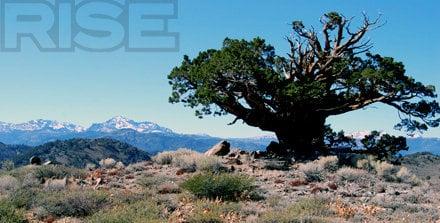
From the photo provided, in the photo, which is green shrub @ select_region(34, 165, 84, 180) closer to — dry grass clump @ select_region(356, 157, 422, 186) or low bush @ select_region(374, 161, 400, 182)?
dry grass clump @ select_region(356, 157, 422, 186)

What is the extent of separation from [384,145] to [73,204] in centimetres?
2297

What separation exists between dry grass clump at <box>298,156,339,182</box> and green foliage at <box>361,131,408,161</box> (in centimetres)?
624

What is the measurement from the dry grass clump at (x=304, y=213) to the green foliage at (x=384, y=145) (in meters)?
17.4

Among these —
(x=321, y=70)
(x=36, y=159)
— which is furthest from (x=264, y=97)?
(x=36, y=159)

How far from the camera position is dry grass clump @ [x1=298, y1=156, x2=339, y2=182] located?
24.4 m

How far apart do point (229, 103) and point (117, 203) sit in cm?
1582

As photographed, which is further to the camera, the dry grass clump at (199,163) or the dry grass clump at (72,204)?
the dry grass clump at (199,163)

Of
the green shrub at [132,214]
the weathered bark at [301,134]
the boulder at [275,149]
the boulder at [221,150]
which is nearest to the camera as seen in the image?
the green shrub at [132,214]

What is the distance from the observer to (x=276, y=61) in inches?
1267

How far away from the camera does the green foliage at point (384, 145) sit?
109ft

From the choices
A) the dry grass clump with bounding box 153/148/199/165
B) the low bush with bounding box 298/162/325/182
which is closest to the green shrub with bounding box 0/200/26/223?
the low bush with bounding box 298/162/325/182

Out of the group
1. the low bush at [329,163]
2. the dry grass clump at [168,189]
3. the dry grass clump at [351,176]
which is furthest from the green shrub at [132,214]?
the low bush at [329,163]

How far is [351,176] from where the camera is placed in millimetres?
24859

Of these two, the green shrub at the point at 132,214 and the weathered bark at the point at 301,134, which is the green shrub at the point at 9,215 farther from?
the weathered bark at the point at 301,134
